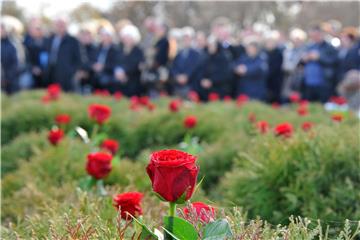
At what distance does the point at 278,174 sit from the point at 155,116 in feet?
11.4

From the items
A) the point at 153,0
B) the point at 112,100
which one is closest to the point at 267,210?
the point at 112,100

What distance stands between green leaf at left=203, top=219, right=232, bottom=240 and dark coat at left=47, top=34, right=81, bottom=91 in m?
10.1

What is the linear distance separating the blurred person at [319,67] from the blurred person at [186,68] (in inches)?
79.9

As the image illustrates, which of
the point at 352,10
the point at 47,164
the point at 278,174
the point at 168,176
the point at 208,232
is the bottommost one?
the point at 352,10

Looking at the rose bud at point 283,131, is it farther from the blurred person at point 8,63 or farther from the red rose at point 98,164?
the blurred person at point 8,63

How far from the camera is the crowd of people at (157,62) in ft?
36.4

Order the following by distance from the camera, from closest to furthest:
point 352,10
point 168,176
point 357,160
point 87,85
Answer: point 168,176, point 357,160, point 87,85, point 352,10

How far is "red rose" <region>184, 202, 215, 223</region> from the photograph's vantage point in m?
1.73

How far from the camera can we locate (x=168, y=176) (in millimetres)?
1545

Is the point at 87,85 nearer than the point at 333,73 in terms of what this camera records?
No

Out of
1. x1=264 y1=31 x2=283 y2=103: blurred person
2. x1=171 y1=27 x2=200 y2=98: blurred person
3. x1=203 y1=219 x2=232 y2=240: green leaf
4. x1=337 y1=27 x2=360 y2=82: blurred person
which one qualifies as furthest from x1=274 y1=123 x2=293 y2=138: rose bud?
x1=264 y1=31 x2=283 y2=103: blurred person

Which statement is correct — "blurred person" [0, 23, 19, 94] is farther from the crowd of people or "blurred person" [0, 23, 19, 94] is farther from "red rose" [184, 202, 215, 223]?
"red rose" [184, 202, 215, 223]

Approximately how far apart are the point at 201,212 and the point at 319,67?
8585mm

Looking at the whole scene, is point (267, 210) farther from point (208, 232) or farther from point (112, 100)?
point (112, 100)
